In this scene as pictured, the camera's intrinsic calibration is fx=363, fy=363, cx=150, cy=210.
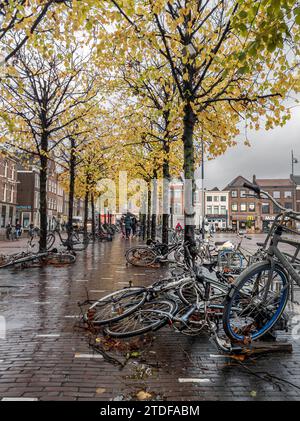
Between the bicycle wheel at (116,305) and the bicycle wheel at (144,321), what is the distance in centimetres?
11

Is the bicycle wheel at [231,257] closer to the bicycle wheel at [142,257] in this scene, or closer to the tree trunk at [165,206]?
the bicycle wheel at [142,257]

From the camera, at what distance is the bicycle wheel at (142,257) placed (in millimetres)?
12055

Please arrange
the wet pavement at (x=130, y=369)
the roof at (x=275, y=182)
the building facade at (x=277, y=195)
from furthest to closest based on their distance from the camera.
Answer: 1. the roof at (x=275, y=182)
2. the building facade at (x=277, y=195)
3. the wet pavement at (x=130, y=369)

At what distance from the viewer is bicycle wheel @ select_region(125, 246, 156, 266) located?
1205 cm

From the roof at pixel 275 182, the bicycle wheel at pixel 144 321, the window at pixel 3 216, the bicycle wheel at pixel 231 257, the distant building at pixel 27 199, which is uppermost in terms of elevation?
the roof at pixel 275 182

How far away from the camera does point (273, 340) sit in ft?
13.9

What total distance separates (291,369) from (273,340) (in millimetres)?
732

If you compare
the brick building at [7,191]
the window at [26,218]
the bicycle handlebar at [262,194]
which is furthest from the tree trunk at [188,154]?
the window at [26,218]

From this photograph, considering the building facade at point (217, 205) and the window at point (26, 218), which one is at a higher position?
the building facade at point (217, 205)

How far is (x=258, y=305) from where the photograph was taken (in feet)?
13.7

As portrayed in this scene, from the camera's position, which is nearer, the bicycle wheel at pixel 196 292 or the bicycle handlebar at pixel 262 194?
the bicycle handlebar at pixel 262 194

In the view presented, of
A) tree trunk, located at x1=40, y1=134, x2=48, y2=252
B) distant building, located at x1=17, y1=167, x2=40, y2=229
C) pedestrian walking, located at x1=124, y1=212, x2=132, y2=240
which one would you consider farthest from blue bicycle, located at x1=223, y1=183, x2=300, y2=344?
distant building, located at x1=17, y1=167, x2=40, y2=229

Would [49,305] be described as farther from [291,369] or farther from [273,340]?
[291,369]

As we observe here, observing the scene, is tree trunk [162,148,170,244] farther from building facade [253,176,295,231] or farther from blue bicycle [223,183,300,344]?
building facade [253,176,295,231]
